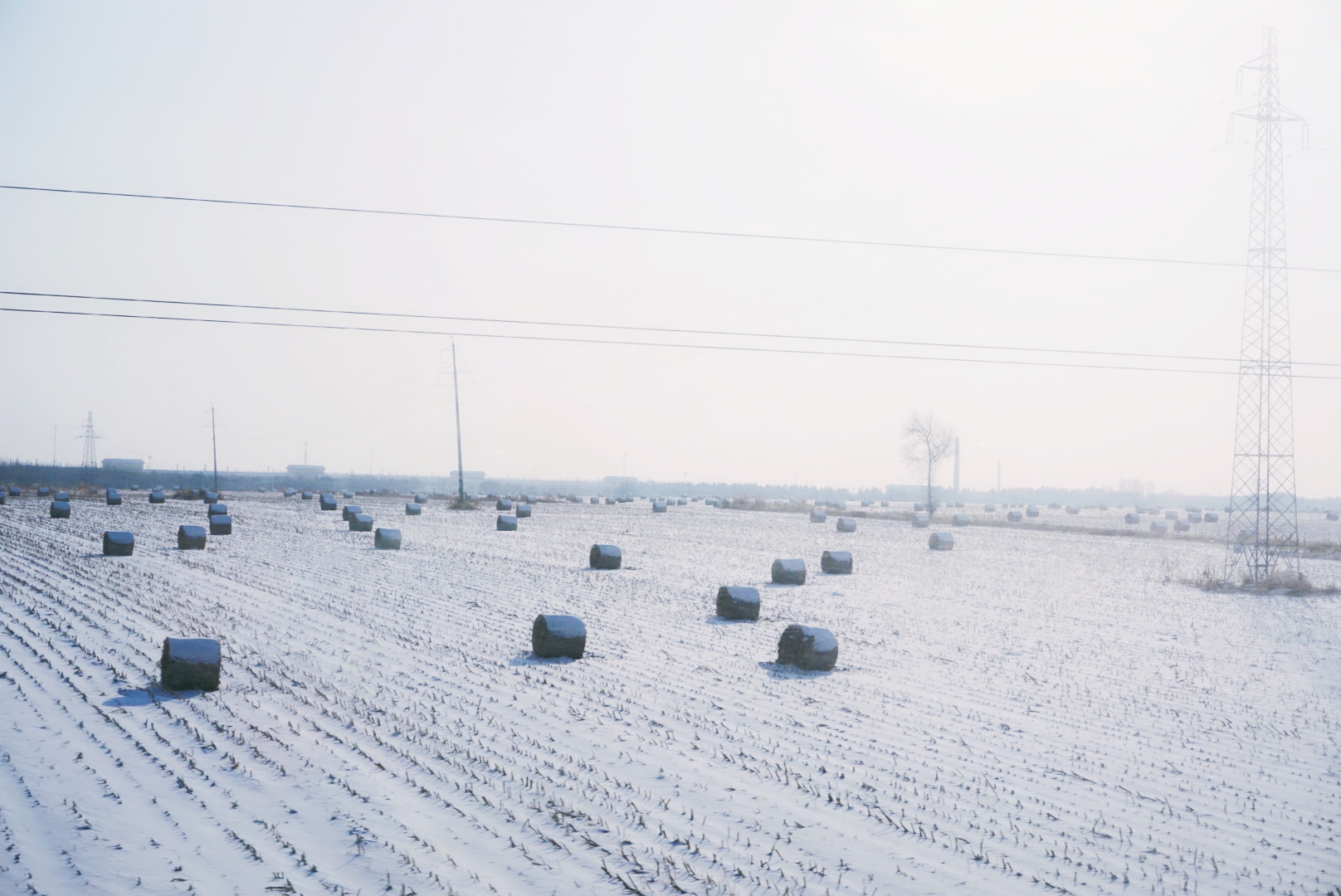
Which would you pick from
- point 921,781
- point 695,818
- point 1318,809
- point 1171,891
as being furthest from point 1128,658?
point 695,818

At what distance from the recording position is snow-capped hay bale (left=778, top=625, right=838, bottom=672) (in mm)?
12078

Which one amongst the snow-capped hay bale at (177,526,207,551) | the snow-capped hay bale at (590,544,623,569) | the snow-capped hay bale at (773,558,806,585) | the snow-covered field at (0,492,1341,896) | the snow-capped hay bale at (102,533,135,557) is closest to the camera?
the snow-covered field at (0,492,1341,896)

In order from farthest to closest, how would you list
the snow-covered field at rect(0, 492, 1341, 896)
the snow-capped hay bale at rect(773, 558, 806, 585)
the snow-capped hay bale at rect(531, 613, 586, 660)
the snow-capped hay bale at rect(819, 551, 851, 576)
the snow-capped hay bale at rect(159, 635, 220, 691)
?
the snow-capped hay bale at rect(819, 551, 851, 576) → the snow-capped hay bale at rect(773, 558, 806, 585) → the snow-capped hay bale at rect(531, 613, 586, 660) → the snow-capped hay bale at rect(159, 635, 220, 691) → the snow-covered field at rect(0, 492, 1341, 896)

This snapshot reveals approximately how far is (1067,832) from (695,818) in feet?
9.28

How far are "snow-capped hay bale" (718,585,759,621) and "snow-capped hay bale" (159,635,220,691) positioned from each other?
29.1ft

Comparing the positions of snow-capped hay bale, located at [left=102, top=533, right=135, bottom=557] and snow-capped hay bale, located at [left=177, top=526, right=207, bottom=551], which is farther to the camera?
snow-capped hay bale, located at [left=177, top=526, right=207, bottom=551]

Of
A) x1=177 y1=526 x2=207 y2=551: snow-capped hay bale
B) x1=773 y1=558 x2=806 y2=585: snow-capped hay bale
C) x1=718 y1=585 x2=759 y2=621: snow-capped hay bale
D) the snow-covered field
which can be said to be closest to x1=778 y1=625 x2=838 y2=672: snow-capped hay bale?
the snow-covered field

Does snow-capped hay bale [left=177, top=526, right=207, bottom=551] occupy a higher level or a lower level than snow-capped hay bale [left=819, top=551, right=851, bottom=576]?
higher

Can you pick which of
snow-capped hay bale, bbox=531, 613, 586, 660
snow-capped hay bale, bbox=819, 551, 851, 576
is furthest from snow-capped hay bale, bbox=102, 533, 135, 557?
snow-capped hay bale, bbox=819, 551, 851, 576

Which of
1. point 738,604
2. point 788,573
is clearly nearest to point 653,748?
point 738,604

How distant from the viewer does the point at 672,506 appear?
74.7 m

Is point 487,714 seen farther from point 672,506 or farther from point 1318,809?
point 672,506

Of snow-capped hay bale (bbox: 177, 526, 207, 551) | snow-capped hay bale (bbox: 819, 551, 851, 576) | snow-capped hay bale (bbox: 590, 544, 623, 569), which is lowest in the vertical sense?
snow-capped hay bale (bbox: 819, 551, 851, 576)

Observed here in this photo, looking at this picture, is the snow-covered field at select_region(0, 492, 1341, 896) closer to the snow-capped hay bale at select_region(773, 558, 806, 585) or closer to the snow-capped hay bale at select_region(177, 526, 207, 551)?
the snow-capped hay bale at select_region(773, 558, 806, 585)
